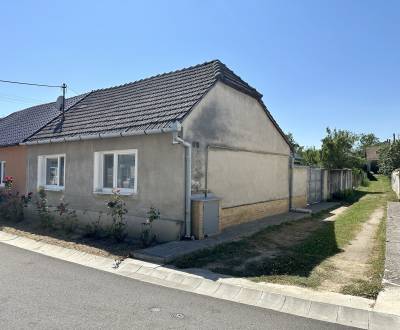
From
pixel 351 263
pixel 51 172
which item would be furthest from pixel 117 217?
pixel 351 263

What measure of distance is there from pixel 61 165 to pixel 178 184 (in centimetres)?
575

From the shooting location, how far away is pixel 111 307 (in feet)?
16.5

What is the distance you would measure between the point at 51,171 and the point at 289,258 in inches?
382

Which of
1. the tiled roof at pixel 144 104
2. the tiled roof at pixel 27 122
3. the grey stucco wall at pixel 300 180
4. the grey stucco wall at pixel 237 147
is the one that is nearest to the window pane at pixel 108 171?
the tiled roof at pixel 144 104

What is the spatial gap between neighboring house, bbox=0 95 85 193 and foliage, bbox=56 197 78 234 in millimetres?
3523

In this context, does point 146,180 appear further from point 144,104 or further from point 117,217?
point 144,104

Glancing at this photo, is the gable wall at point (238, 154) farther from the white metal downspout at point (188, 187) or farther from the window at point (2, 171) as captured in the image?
the window at point (2, 171)

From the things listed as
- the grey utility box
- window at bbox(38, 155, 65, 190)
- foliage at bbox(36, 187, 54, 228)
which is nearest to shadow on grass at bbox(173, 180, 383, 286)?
the grey utility box

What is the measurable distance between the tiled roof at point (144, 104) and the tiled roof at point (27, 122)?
1064 mm

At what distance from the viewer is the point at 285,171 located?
1570 centimetres

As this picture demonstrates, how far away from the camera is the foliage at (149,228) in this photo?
9.08m

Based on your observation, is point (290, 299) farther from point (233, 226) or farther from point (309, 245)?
point (233, 226)

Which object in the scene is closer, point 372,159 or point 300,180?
point 300,180

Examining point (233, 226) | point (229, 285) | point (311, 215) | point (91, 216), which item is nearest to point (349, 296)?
point (229, 285)
